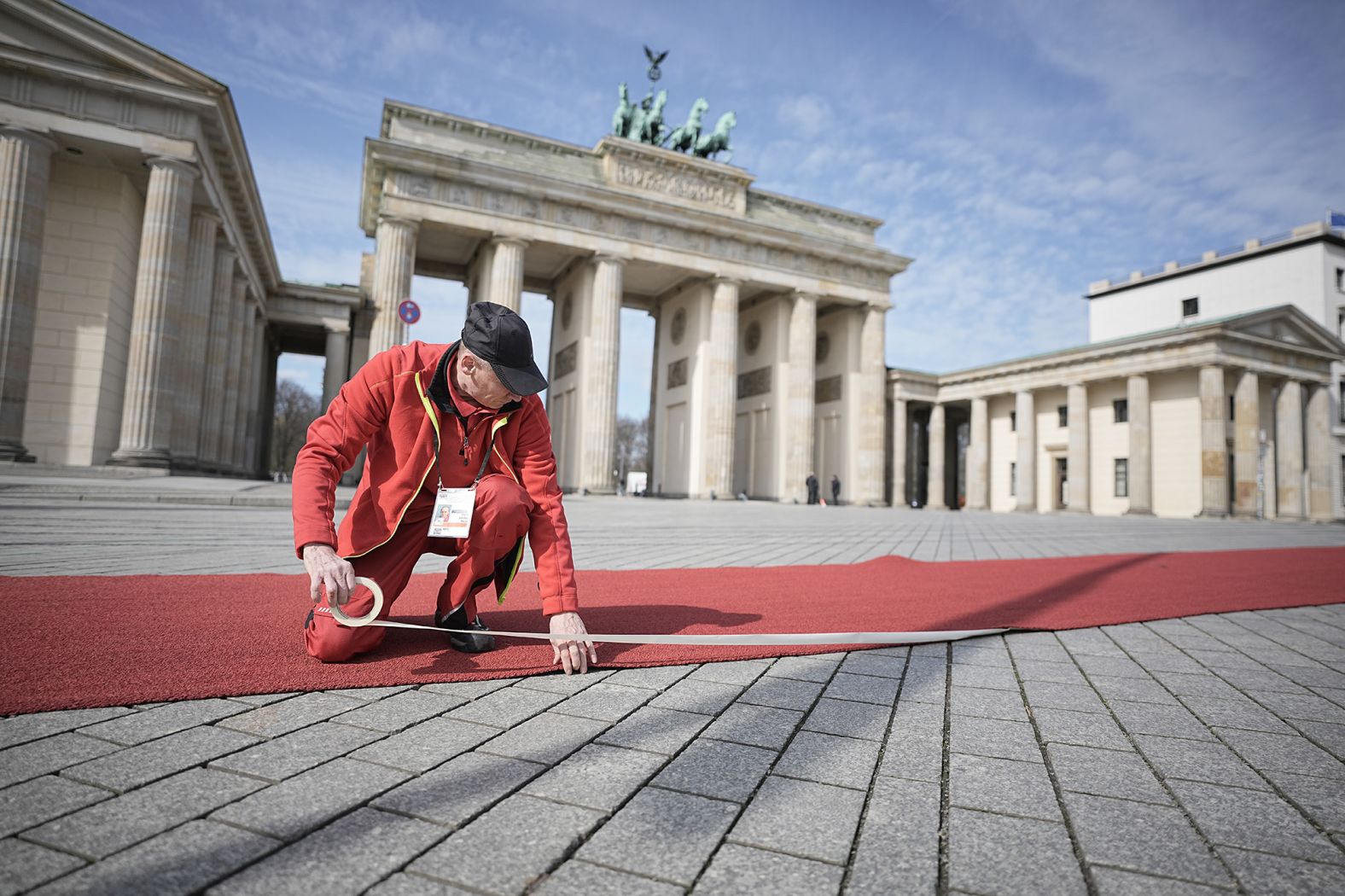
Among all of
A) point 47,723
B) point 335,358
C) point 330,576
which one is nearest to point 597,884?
point 330,576

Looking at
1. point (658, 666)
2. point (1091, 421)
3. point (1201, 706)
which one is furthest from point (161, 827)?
point (1091, 421)

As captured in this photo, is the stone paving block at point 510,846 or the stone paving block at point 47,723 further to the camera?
the stone paving block at point 47,723

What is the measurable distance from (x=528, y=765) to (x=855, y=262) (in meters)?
32.8

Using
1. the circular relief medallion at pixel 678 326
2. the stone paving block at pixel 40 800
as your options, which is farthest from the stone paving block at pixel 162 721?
the circular relief medallion at pixel 678 326

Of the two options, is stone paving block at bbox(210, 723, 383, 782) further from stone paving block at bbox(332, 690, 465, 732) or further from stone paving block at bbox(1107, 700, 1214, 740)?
stone paving block at bbox(1107, 700, 1214, 740)

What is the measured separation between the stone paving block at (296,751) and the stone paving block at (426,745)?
0.08 ft

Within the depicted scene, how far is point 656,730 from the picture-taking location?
221 centimetres

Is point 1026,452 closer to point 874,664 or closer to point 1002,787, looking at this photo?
point 874,664

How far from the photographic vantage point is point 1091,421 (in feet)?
114

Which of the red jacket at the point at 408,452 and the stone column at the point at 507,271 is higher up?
the stone column at the point at 507,271

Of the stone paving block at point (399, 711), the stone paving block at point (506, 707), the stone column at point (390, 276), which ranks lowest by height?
the stone paving block at point (399, 711)

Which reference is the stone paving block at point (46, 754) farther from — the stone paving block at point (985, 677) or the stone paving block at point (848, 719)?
the stone paving block at point (985, 677)

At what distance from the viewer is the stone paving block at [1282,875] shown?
55.0 inches

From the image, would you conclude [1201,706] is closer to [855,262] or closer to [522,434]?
[522,434]
